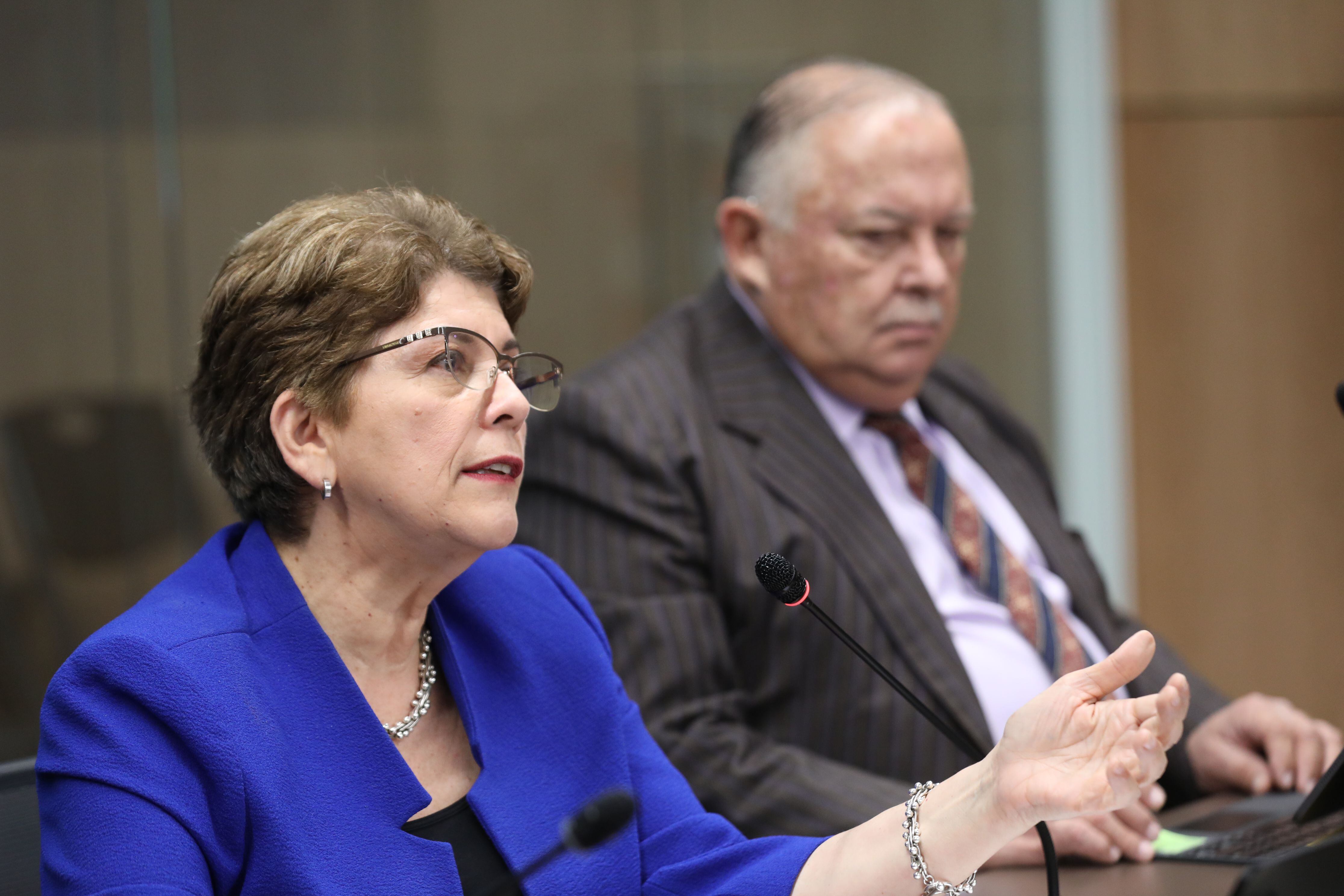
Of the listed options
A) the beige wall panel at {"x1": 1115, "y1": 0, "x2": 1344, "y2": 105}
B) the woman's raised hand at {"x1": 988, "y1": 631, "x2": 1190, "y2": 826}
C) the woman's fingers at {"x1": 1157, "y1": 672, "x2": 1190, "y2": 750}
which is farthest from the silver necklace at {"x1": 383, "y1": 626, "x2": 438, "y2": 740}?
the beige wall panel at {"x1": 1115, "y1": 0, "x2": 1344, "y2": 105}

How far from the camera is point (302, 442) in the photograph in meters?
1.29

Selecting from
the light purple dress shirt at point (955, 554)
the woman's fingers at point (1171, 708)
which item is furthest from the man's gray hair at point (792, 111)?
the woman's fingers at point (1171, 708)

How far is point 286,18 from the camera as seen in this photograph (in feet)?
9.29

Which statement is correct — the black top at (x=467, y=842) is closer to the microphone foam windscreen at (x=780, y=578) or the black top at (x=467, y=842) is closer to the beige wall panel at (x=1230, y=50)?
the microphone foam windscreen at (x=780, y=578)

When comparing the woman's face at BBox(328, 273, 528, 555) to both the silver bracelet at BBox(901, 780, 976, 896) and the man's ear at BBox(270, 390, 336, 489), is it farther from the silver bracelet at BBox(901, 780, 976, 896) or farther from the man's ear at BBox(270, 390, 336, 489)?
the silver bracelet at BBox(901, 780, 976, 896)

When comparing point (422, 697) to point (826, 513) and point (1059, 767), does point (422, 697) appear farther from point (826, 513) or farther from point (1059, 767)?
point (826, 513)

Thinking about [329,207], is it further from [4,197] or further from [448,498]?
[4,197]

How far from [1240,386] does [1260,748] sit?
2595 mm

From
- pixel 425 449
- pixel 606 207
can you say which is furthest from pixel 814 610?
pixel 606 207

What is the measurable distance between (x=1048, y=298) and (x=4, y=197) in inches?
112

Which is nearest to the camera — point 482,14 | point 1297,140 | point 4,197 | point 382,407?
point 382,407

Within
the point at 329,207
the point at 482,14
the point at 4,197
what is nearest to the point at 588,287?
the point at 482,14

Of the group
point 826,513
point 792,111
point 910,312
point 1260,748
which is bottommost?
point 1260,748

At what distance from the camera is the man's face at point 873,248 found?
6.90ft
